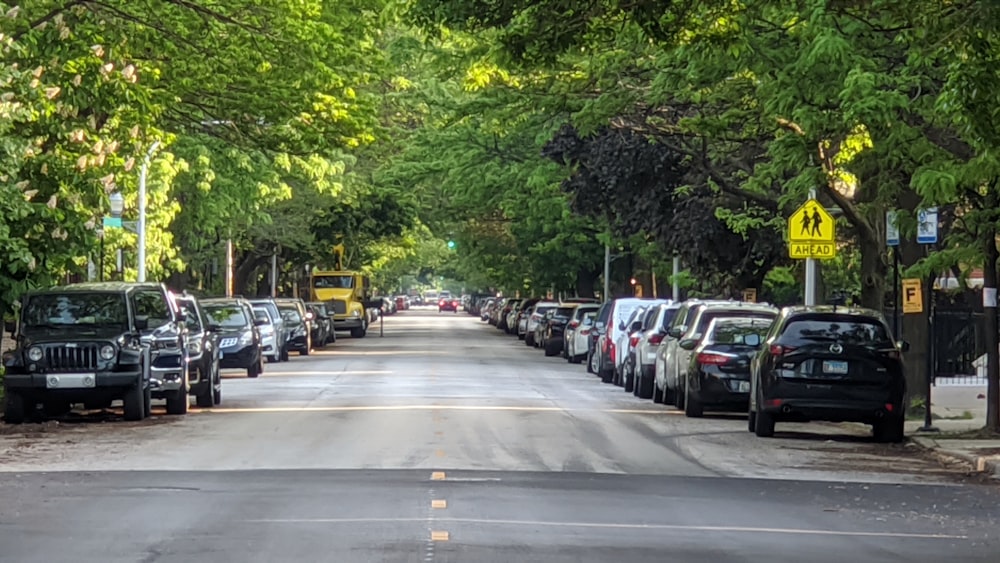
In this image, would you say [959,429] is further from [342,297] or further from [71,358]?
[342,297]

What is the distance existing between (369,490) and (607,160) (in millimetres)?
23905

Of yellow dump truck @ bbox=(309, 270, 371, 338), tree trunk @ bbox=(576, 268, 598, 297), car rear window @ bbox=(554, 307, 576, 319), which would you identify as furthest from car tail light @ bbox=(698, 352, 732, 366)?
tree trunk @ bbox=(576, 268, 598, 297)

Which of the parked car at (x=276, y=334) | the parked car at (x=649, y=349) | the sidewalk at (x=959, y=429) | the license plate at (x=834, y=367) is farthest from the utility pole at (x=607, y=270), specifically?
the license plate at (x=834, y=367)

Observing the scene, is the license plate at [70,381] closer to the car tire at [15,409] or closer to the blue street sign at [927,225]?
the car tire at [15,409]

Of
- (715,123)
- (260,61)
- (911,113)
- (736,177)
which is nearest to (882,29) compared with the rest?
(911,113)

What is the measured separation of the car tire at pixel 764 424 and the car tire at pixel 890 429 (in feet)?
4.24

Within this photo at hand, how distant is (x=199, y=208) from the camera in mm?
45750

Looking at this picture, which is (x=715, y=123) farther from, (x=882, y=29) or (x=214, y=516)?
(x=214, y=516)

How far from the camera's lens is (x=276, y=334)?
44.5m

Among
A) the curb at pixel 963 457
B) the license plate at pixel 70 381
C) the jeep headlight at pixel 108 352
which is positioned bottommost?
the curb at pixel 963 457

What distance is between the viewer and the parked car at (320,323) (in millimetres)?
57191

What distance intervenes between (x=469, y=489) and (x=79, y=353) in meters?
9.49

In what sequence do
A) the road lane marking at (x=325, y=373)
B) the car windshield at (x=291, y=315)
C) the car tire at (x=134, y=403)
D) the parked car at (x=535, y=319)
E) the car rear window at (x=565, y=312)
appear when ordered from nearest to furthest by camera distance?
the car tire at (x=134, y=403), the road lane marking at (x=325, y=373), the car windshield at (x=291, y=315), the car rear window at (x=565, y=312), the parked car at (x=535, y=319)

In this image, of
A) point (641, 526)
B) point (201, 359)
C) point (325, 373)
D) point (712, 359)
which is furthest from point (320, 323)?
point (641, 526)
